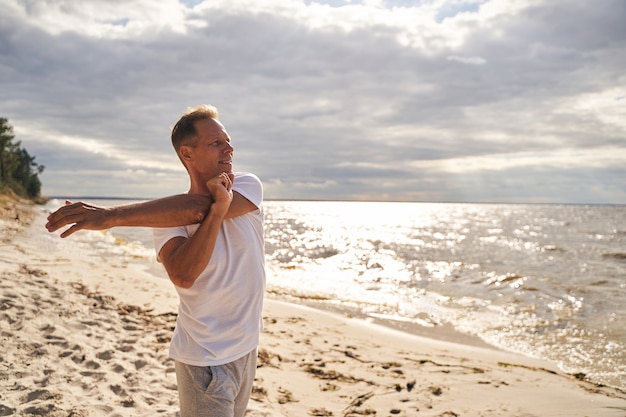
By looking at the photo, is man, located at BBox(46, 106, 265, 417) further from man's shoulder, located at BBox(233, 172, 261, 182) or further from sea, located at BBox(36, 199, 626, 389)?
sea, located at BBox(36, 199, 626, 389)

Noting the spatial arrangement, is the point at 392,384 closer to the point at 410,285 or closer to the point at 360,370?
the point at 360,370

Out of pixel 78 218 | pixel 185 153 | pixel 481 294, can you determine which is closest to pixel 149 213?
pixel 78 218

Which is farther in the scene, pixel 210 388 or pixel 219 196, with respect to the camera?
pixel 210 388

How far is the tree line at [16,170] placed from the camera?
5050cm

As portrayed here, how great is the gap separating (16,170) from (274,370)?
70663 millimetres

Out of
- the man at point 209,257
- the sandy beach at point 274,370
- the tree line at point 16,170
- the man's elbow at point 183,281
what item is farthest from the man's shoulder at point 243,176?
the tree line at point 16,170

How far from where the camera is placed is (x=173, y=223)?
213 cm

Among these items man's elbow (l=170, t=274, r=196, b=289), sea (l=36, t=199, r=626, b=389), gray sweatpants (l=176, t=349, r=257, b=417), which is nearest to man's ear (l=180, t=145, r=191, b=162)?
man's elbow (l=170, t=274, r=196, b=289)

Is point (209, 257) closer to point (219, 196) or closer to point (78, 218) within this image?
point (219, 196)

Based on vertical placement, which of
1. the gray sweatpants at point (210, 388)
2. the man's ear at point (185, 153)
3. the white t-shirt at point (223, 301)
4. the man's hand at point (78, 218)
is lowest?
the gray sweatpants at point (210, 388)

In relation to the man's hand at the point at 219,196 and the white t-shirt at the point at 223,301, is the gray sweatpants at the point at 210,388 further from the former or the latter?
the man's hand at the point at 219,196

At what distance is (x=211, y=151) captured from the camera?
2.31 metres

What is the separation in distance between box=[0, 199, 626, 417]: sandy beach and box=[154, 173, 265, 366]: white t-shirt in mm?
2763

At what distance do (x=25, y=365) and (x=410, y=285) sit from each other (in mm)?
12968
